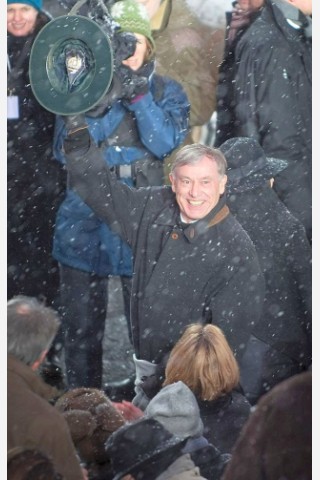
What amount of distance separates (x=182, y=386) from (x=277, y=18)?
1.55 metres

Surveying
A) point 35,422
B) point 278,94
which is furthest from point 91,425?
point 278,94

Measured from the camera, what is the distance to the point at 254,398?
3797 millimetres

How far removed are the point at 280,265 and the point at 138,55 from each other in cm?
104

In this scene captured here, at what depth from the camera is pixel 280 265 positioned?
3.83 metres

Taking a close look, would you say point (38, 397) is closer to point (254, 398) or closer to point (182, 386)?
point (182, 386)

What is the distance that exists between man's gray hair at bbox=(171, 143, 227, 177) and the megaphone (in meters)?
0.40

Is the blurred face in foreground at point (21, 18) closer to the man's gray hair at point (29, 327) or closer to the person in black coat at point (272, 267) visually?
the person in black coat at point (272, 267)

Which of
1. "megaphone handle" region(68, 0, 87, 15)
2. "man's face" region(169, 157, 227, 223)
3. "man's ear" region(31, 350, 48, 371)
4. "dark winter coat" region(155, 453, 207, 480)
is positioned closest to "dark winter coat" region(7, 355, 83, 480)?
"man's ear" region(31, 350, 48, 371)

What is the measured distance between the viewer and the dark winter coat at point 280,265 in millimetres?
3801

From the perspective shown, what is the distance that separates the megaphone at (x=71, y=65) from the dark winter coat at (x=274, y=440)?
1.39 m

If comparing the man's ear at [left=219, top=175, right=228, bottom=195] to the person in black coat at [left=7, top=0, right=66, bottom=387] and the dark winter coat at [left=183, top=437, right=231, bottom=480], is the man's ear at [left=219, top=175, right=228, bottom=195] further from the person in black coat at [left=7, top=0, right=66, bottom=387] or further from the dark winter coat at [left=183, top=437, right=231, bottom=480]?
the dark winter coat at [left=183, top=437, right=231, bottom=480]

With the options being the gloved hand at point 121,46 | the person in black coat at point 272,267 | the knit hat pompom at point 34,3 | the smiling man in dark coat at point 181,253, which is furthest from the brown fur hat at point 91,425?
the knit hat pompom at point 34,3

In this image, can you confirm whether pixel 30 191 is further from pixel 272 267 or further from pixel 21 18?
pixel 272 267
